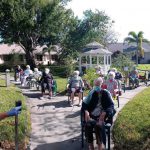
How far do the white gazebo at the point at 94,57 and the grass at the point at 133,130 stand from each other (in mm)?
23968

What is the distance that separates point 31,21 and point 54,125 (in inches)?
1116

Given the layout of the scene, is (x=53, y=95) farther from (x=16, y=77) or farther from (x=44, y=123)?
(x=16, y=77)

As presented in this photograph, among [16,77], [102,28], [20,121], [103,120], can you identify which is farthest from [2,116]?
[102,28]

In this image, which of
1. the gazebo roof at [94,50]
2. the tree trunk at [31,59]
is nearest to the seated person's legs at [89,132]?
the gazebo roof at [94,50]

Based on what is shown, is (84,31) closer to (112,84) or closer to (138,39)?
(138,39)

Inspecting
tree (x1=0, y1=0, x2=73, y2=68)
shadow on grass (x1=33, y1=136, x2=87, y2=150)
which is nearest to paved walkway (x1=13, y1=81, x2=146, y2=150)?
shadow on grass (x1=33, y1=136, x2=87, y2=150)

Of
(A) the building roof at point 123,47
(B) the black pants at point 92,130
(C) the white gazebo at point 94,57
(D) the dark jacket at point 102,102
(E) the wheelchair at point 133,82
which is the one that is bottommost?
(B) the black pants at point 92,130

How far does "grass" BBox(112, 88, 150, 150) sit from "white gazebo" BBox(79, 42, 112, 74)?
23968 millimetres

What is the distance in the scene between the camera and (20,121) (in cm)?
926

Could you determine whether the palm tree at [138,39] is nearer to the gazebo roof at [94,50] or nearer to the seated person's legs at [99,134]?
the gazebo roof at [94,50]

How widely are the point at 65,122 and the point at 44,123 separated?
0.62m

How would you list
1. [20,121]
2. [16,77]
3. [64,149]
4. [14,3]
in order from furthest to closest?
[14,3] < [16,77] < [20,121] < [64,149]

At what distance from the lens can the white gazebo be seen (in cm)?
3478

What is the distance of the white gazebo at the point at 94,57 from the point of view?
34781mm
